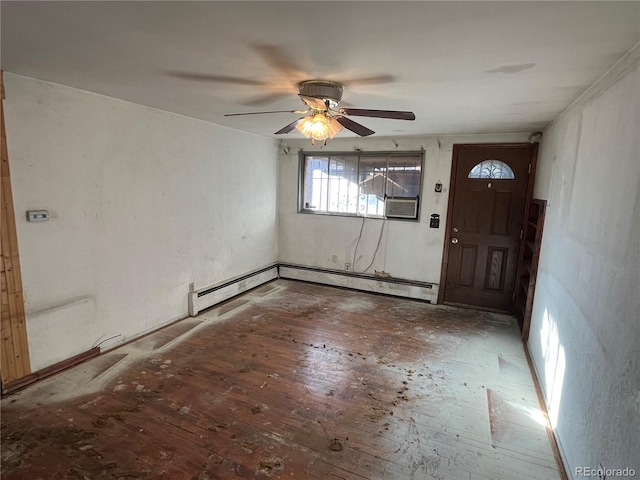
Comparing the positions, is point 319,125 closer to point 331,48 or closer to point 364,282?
point 331,48

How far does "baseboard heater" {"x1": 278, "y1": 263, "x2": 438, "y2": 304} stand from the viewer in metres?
4.87

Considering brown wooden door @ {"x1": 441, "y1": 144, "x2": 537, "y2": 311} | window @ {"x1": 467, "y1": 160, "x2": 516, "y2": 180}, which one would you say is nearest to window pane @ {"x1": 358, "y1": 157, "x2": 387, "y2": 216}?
brown wooden door @ {"x1": 441, "y1": 144, "x2": 537, "y2": 311}

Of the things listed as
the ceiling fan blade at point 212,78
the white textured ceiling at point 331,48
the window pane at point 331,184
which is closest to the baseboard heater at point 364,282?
the window pane at point 331,184

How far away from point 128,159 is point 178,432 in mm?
2413

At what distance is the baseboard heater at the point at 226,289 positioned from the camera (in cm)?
408

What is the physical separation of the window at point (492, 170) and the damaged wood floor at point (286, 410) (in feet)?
6.56

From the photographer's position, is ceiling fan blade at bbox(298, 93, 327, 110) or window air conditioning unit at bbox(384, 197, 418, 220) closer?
ceiling fan blade at bbox(298, 93, 327, 110)

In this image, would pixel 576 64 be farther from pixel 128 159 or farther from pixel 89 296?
pixel 89 296

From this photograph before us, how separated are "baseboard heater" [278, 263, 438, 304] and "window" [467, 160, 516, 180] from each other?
63.9 inches

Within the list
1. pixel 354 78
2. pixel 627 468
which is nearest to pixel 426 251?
pixel 354 78

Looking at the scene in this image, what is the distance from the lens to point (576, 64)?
1.86m

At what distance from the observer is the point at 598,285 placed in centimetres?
171

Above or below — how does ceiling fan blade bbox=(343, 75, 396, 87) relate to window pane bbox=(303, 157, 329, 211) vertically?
above

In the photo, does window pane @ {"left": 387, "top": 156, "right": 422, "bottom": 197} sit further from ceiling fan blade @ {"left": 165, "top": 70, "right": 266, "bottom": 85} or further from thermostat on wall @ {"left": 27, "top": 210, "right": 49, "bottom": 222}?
thermostat on wall @ {"left": 27, "top": 210, "right": 49, "bottom": 222}
